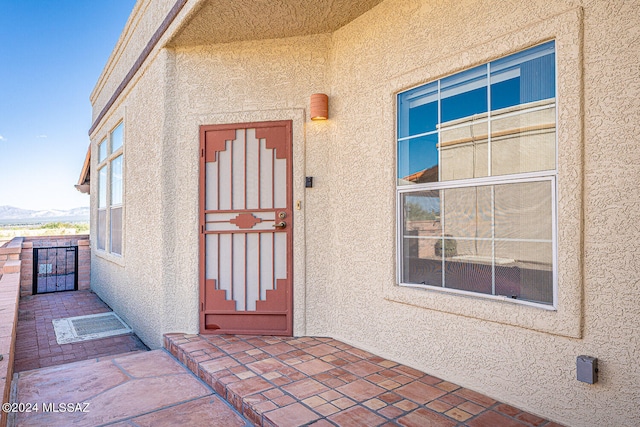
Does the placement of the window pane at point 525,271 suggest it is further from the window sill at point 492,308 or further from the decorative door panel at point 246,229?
the decorative door panel at point 246,229

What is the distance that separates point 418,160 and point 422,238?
741 millimetres

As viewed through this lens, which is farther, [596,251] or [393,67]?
[393,67]

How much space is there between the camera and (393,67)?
3.73 metres

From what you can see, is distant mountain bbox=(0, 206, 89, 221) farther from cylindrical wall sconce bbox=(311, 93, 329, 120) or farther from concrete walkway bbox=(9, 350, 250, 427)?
cylindrical wall sconce bbox=(311, 93, 329, 120)

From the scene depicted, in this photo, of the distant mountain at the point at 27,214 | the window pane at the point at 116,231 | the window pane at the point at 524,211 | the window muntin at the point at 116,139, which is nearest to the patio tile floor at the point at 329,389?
the window pane at the point at 524,211

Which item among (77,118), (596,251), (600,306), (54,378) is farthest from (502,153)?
(77,118)

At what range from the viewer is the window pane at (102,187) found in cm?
828

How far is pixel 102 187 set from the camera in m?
8.70

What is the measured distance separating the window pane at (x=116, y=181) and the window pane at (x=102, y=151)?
87 cm

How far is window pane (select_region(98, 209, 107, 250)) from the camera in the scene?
324 inches

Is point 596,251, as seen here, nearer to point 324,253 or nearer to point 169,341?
point 324,253

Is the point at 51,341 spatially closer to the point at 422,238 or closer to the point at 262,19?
the point at 262,19

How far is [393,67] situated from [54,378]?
4512 millimetres

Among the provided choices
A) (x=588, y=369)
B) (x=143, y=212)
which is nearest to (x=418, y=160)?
(x=588, y=369)
